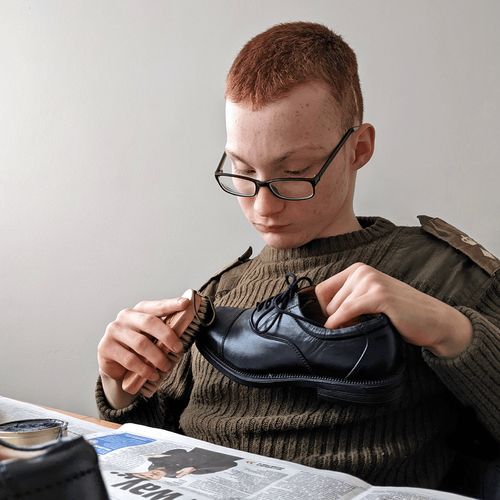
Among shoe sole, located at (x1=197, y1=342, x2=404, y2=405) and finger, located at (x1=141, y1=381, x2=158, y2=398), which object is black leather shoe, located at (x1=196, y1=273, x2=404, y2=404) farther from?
finger, located at (x1=141, y1=381, x2=158, y2=398)

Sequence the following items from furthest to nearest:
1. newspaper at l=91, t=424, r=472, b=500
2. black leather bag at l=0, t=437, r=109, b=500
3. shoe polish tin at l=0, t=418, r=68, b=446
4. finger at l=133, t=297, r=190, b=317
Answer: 1. finger at l=133, t=297, r=190, b=317
2. shoe polish tin at l=0, t=418, r=68, b=446
3. newspaper at l=91, t=424, r=472, b=500
4. black leather bag at l=0, t=437, r=109, b=500

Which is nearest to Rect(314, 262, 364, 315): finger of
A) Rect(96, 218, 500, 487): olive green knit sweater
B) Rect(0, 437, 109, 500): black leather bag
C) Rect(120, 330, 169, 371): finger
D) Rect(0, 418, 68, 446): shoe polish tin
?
Rect(96, 218, 500, 487): olive green knit sweater

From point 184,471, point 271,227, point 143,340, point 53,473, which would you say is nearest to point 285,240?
point 271,227

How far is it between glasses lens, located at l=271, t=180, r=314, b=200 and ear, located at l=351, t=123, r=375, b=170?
0.13m

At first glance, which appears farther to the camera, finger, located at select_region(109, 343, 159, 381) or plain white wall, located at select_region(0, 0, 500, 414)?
plain white wall, located at select_region(0, 0, 500, 414)

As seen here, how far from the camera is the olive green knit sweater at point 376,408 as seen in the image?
818mm

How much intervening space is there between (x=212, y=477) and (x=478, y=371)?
0.34 meters

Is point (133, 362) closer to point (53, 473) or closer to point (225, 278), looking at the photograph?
point (225, 278)

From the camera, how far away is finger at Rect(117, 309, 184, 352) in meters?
0.88

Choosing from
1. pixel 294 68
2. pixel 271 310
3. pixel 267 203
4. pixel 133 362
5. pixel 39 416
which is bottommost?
pixel 39 416

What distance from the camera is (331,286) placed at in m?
0.84

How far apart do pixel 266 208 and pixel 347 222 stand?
0.55 feet

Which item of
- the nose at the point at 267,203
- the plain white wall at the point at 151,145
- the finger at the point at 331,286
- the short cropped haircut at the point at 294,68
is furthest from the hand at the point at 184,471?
the plain white wall at the point at 151,145

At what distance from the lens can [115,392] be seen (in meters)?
1.04
